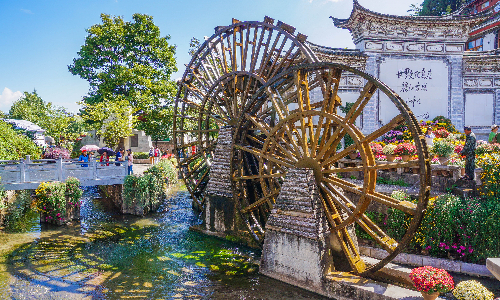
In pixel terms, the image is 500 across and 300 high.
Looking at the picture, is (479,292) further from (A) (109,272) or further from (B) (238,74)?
(B) (238,74)

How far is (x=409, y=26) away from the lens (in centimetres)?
1698

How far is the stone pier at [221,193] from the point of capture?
30.8ft

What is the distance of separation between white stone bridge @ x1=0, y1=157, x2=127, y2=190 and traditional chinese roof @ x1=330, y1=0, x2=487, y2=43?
1332 cm

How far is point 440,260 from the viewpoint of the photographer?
7.29 metres

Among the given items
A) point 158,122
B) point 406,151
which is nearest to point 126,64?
point 158,122

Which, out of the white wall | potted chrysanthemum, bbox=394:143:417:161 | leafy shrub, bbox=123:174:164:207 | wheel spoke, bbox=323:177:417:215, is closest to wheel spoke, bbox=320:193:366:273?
wheel spoke, bbox=323:177:417:215

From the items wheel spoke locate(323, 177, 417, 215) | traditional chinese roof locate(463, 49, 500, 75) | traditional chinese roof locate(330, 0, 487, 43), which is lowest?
wheel spoke locate(323, 177, 417, 215)

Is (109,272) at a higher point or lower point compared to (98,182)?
lower

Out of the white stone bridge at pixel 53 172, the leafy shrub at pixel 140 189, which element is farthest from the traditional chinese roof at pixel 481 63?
the white stone bridge at pixel 53 172

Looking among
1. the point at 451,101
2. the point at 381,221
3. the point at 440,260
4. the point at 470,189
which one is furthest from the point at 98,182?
the point at 451,101

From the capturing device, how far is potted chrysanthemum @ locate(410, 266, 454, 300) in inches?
187

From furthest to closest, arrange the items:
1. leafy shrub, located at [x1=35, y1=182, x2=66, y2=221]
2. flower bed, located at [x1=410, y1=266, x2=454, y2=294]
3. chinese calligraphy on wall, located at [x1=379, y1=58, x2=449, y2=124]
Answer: chinese calligraphy on wall, located at [x1=379, y1=58, x2=449, y2=124] < leafy shrub, located at [x1=35, y1=182, x2=66, y2=221] < flower bed, located at [x1=410, y1=266, x2=454, y2=294]

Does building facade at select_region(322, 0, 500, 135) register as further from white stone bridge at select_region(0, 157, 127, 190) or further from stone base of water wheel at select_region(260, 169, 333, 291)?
stone base of water wheel at select_region(260, 169, 333, 291)

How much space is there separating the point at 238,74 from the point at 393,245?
21.6 ft
